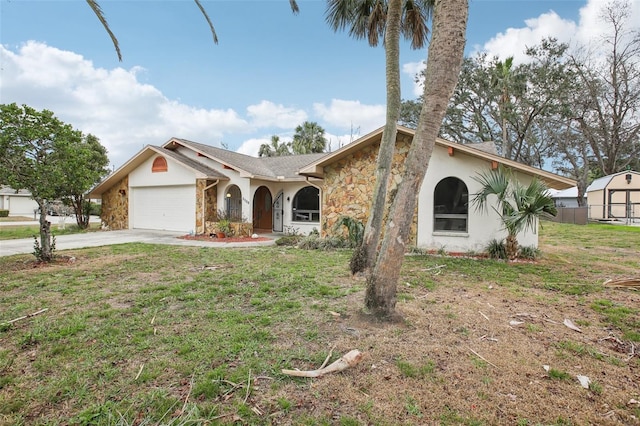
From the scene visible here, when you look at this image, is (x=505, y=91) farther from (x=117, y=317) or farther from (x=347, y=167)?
(x=117, y=317)

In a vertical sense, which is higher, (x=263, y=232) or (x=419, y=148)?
(x=419, y=148)

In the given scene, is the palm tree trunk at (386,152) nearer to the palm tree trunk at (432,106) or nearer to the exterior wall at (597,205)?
the palm tree trunk at (432,106)

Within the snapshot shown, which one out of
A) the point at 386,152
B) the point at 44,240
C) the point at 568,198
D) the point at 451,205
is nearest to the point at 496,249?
the point at 451,205

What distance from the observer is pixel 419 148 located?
3850 mm

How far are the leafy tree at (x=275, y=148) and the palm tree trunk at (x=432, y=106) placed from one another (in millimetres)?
34486

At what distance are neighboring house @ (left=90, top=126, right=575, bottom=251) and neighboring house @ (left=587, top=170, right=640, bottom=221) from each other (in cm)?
1816

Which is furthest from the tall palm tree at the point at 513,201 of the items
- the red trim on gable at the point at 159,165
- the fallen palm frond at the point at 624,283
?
the red trim on gable at the point at 159,165

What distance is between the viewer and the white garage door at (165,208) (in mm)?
15484

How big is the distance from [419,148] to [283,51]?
13.9 meters

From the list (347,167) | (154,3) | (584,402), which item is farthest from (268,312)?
(154,3)

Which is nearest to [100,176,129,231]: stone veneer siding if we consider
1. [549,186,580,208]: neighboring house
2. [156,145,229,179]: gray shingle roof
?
[156,145,229,179]: gray shingle roof

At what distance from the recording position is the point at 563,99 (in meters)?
23.8

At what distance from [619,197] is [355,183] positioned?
2465 cm

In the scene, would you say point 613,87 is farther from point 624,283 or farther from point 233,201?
point 233,201
